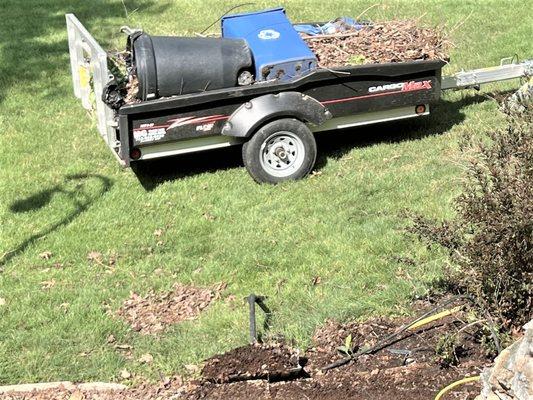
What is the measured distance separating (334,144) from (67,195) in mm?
2702

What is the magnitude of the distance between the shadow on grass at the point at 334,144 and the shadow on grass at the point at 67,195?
42 centimetres

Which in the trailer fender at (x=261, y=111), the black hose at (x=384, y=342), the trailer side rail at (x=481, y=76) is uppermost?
the trailer side rail at (x=481, y=76)

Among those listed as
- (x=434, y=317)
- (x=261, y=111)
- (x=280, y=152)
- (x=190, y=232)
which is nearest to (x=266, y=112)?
(x=261, y=111)

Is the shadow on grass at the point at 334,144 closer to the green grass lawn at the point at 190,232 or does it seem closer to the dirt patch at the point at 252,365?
the green grass lawn at the point at 190,232

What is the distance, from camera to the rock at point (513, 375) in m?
3.36

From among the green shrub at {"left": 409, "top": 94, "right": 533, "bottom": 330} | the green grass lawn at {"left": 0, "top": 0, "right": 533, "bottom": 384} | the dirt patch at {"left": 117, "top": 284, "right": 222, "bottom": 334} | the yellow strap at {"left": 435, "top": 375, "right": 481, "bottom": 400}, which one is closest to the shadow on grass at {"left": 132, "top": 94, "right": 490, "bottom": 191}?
the green grass lawn at {"left": 0, "top": 0, "right": 533, "bottom": 384}

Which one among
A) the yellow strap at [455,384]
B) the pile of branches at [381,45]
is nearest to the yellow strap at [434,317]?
the yellow strap at [455,384]

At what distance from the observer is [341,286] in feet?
18.0

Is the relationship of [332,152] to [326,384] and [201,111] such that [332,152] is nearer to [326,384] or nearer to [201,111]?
[201,111]

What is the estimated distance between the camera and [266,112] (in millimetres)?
6984

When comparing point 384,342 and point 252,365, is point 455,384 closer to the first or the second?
point 384,342

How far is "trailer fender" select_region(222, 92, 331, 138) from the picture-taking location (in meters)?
6.98

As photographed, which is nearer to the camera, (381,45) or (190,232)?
(190,232)

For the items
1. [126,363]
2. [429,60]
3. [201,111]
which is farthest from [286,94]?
[126,363]
